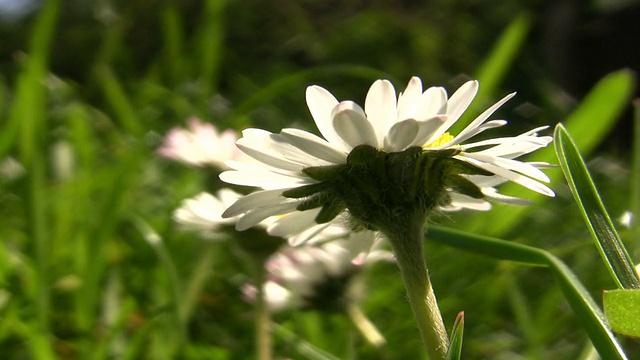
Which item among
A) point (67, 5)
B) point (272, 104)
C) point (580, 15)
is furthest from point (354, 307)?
point (580, 15)

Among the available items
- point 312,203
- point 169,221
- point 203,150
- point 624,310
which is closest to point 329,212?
point 312,203

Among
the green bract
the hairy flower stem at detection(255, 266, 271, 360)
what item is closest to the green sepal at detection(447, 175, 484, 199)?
the green bract

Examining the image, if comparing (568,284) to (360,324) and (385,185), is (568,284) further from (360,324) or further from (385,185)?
(360,324)

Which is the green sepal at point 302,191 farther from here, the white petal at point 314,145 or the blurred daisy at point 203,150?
the blurred daisy at point 203,150

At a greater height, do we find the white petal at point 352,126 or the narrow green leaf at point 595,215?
the white petal at point 352,126

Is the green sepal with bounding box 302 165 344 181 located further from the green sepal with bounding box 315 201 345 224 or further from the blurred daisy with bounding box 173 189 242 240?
the blurred daisy with bounding box 173 189 242 240

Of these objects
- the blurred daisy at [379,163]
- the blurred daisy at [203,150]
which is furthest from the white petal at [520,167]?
the blurred daisy at [203,150]

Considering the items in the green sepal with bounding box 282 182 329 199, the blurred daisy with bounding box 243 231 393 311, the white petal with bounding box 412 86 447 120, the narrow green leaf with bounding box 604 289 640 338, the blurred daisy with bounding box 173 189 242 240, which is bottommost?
the narrow green leaf with bounding box 604 289 640 338
